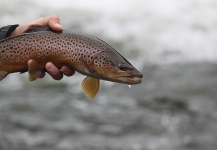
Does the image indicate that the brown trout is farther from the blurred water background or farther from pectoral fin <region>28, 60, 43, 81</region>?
the blurred water background

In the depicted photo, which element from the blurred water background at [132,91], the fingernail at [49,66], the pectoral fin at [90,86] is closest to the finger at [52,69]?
the fingernail at [49,66]

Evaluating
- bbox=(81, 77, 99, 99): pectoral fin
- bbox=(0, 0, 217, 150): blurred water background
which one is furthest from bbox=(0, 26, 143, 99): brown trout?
bbox=(0, 0, 217, 150): blurred water background

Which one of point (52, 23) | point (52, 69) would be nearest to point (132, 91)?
point (52, 23)

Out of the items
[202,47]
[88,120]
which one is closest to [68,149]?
[88,120]

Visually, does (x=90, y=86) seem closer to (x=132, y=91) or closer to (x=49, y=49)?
(x=49, y=49)

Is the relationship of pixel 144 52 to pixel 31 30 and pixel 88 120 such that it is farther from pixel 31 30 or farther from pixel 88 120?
pixel 31 30

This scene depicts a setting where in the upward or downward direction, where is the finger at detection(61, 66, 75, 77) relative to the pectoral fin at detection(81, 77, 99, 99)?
upward

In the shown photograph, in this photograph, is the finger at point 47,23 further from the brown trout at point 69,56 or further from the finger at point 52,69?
the finger at point 52,69
